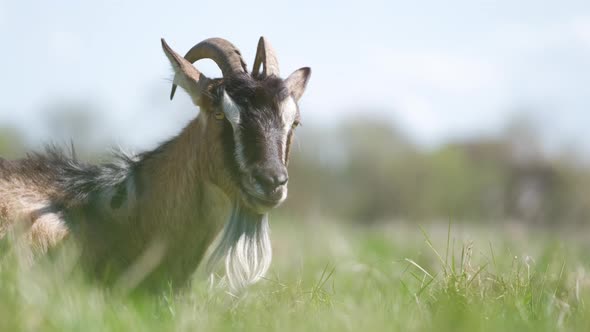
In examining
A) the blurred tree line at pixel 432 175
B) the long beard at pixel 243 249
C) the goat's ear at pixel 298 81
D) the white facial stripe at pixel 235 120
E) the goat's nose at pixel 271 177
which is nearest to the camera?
the goat's nose at pixel 271 177

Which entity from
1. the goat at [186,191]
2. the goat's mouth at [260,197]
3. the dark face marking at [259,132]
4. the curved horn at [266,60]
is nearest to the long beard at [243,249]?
the goat at [186,191]

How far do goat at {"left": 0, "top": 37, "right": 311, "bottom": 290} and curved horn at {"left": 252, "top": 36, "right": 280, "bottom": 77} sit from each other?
0.05 feet

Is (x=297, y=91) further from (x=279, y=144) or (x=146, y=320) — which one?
(x=146, y=320)

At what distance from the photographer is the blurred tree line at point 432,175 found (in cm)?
4131

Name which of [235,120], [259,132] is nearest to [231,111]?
[235,120]

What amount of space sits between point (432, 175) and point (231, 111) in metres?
41.5

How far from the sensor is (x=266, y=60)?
20.7 feet

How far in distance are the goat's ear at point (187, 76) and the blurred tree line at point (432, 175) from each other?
3070 centimetres

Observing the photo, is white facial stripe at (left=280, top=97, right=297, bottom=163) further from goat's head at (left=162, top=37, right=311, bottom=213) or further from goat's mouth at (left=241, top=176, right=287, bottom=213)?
goat's mouth at (left=241, top=176, right=287, bottom=213)

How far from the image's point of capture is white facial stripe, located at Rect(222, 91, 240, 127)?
17.9ft

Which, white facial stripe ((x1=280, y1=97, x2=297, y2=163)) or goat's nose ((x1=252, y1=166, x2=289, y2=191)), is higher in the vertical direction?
Answer: white facial stripe ((x1=280, y1=97, x2=297, y2=163))

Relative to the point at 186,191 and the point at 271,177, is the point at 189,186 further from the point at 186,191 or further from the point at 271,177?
the point at 271,177

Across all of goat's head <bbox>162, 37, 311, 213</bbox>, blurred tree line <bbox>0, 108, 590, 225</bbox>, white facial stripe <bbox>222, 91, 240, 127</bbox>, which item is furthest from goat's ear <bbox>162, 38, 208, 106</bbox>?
blurred tree line <bbox>0, 108, 590, 225</bbox>

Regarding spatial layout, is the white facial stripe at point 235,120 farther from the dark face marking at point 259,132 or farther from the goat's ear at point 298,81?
the goat's ear at point 298,81
